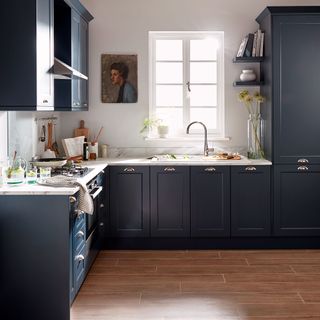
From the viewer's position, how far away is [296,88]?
5047 millimetres

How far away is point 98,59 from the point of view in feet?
18.5

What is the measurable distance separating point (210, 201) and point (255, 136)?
89 cm

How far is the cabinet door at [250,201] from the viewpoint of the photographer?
5082 millimetres

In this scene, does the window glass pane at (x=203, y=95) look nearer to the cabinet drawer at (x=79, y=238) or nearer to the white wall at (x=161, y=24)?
the white wall at (x=161, y=24)

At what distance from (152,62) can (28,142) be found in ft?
6.06

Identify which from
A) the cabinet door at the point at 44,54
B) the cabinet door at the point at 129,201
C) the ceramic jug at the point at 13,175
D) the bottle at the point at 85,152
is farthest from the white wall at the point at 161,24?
the ceramic jug at the point at 13,175

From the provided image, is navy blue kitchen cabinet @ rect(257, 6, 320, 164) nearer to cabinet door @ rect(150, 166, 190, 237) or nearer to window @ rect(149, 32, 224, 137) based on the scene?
window @ rect(149, 32, 224, 137)

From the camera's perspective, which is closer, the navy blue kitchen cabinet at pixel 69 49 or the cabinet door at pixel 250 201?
the navy blue kitchen cabinet at pixel 69 49

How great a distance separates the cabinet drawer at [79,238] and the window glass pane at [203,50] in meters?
2.59

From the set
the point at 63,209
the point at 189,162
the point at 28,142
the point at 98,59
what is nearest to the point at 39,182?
the point at 63,209

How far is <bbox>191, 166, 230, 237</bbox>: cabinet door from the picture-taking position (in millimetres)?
5078

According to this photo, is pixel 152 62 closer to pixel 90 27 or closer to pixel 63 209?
pixel 90 27

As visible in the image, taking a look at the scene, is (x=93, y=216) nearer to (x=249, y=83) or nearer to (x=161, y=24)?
(x=249, y=83)

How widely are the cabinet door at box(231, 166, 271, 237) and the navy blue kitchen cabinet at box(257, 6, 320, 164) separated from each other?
0.78 feet
